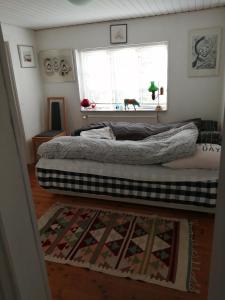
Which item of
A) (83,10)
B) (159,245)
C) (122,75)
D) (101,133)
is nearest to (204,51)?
(122,75)

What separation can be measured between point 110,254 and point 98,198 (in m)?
0.77

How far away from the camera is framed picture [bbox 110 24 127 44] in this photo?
149 inches

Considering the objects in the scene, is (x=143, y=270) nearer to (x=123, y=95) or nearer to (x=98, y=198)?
(x=98, y=198)

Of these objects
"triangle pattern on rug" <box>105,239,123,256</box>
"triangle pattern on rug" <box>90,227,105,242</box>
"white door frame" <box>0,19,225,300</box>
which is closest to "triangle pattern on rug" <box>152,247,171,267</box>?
"triangle pattern on rug" <box>105,239,123,256</box>

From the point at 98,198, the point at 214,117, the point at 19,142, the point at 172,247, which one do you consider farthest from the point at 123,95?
the point at 19,142

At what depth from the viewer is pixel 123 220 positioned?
2367 millimetres

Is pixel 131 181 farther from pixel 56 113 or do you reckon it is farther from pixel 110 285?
pixel 56 113

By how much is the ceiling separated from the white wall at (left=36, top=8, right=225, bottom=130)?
18 centimetres

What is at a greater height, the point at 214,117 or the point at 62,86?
the point at 62,86

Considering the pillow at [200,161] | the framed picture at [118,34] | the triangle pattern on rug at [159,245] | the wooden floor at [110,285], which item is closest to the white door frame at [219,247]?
the wooden floor at [110,285]

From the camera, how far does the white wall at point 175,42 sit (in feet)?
11.6

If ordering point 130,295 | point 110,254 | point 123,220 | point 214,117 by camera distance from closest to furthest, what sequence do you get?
1. point 130,295
2. point 110,254
3. point 123,220
4. point 214,117

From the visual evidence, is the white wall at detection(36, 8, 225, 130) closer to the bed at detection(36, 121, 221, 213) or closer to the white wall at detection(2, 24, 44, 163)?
the white wall at detection(2, 24, 44, 163)

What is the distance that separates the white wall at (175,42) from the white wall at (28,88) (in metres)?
0.46
